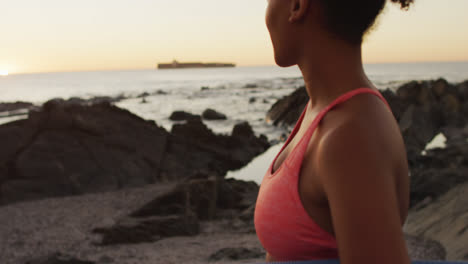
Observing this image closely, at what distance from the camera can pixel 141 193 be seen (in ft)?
43.7

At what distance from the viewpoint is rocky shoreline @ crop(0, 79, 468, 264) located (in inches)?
298

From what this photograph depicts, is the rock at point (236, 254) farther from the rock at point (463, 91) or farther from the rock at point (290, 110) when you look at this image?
the rock at point (463, 91)

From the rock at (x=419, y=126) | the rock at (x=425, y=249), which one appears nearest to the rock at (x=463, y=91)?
the rock at (x=419, y=126)

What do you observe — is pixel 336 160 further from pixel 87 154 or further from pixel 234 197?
pixel 87 154

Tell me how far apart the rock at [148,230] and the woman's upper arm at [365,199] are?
8280 millimetres

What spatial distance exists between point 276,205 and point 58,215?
36.6 feet

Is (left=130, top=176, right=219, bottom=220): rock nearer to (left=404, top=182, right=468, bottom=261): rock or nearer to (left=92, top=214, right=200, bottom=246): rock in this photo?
(left=92, top=214, right=200, bottom=246): rock

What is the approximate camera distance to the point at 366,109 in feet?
3.04

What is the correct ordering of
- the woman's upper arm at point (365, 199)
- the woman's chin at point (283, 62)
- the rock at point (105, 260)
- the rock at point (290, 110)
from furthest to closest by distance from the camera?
the rock at point (290, 110) < the rock at point (105, 260) < the woman's chin at point (283, 62) < the woman's upper arm at point (365, 199)

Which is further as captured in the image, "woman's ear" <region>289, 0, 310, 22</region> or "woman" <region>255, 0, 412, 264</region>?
"woman's ear" <region>289, 0, 310, 22</region>

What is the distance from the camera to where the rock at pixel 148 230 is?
28.5 ft

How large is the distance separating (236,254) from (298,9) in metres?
6.65

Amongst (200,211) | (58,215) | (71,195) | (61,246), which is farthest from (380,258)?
(71,195)

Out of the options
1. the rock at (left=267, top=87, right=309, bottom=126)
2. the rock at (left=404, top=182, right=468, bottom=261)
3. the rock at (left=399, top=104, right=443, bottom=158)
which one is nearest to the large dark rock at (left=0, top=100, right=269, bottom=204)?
the rock at (left=404, top=182, right=468, bottom=261)
